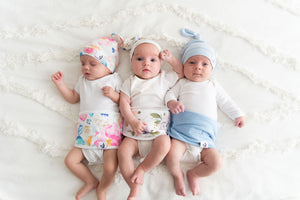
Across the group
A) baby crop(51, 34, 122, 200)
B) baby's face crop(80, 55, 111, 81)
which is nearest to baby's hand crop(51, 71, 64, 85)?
baby crop(51, 34, 122, 200)

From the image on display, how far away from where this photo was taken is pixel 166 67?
1.45m

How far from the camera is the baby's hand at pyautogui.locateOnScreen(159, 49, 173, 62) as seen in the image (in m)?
1.37

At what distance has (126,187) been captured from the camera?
1.25 metres

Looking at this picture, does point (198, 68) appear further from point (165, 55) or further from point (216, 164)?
point (216, 164)

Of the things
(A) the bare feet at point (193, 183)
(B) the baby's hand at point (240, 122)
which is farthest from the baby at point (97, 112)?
(B) the baby's hand at point (240, 122)

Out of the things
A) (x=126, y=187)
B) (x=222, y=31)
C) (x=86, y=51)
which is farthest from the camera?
(x=222, y=31)

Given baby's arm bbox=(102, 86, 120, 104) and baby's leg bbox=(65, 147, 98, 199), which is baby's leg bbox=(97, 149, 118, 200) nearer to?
baby's leg bbox=(65, 147, 98, 199)

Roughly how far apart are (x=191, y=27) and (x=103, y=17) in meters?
0.54

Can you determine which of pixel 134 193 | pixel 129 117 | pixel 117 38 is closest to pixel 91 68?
pixel 117 38

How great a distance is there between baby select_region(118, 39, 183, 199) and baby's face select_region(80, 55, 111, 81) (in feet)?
0.50

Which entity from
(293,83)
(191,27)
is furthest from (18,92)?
(293,83)

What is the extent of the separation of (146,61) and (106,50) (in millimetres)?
244

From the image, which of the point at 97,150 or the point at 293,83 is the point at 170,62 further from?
the point at 293,83

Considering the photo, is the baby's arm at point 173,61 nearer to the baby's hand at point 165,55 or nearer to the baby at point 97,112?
the baby's hand at point 165,55
